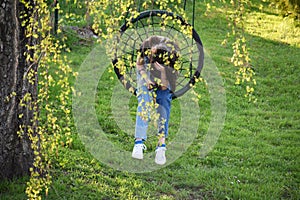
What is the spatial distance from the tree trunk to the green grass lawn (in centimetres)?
17

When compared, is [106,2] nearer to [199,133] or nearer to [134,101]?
[199,133]

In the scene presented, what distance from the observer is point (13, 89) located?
3.32 m

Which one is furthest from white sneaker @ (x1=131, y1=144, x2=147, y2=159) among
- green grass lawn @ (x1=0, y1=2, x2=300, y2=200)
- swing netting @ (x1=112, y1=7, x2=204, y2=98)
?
swing netting @ (x1=112, y1=7, x2=204, y2=98)

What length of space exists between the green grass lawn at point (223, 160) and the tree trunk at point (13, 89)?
0.17 meters

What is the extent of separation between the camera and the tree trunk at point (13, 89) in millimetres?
3184

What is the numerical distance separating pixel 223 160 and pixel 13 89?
246cm

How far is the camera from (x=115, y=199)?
11.7 ft

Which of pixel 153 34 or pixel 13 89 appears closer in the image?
pixel 13 89

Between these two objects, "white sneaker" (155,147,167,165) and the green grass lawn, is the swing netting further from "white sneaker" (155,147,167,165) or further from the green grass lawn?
"white sneaker" (155,147,167,165)

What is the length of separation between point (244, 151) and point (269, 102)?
7.51 feet

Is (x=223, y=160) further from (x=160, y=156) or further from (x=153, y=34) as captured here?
(x=153, y=34)

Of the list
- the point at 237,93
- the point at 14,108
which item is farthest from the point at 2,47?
the point at 237,93

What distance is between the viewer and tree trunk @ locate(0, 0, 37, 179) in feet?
10.4

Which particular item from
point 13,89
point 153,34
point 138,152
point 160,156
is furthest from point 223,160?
point 13,89
